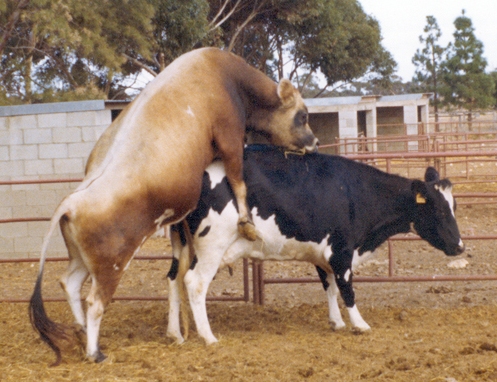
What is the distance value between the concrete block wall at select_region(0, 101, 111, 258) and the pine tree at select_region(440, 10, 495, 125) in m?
34.1

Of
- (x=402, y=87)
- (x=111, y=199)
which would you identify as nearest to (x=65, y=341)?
(x=111, y=199)

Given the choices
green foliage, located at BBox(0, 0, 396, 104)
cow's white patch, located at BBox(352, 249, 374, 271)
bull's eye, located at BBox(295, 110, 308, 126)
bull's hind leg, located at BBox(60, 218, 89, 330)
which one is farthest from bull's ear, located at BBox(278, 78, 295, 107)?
green foliage, located at BBox(0, 0, 396, 104)

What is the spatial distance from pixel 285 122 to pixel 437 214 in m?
1.52

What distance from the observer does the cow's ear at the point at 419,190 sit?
6.15 m

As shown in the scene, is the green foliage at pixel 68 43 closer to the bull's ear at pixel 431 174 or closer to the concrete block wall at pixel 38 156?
the concrete block wall at pixel 38 156

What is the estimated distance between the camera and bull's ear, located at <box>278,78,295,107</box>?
5.68 metres

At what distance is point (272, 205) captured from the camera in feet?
18.7

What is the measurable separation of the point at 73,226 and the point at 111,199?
300mm

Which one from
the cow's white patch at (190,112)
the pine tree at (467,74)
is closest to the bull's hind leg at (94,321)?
the cow's white patch at (190,112)

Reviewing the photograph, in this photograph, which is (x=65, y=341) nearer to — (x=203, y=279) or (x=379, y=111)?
(x=203, y=279)

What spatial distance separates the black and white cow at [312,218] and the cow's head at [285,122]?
0.48 ft

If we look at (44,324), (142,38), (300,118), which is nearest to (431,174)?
(300,118)

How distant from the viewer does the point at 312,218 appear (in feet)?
19.1

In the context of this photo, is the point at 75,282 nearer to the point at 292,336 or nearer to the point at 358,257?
the point at 292,336
